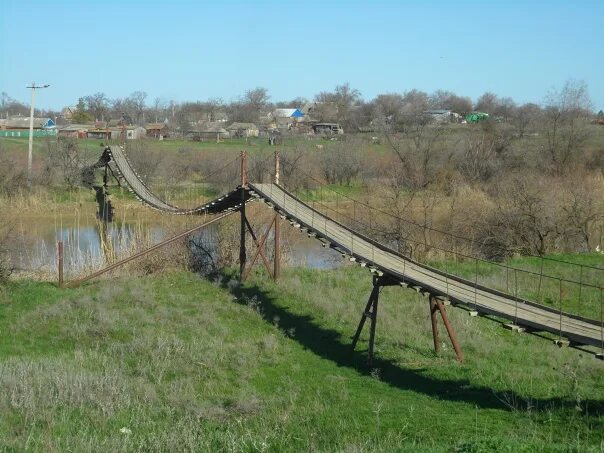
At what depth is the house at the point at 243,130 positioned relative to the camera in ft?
240

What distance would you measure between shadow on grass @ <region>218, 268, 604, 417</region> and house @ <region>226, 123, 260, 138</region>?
55.1m

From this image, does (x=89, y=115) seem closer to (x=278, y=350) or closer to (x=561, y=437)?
(x=278, y=350)

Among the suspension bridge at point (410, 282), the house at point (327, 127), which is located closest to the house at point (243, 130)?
the house at point (327, 127)

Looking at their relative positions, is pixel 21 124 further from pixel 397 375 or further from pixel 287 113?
pixel 397 375

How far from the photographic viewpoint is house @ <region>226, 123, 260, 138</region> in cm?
7306

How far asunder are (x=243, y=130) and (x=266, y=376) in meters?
63.7

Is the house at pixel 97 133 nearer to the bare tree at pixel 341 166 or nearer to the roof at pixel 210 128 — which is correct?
the roof at pixel 210 128

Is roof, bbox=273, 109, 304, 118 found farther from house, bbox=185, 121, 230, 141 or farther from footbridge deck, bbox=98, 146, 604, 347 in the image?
footbridge deck, bbox=98, 146, 604, 347

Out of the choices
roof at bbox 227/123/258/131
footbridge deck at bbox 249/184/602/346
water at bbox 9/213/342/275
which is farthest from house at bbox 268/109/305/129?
footbridge deck at bbox 249/184/602/346

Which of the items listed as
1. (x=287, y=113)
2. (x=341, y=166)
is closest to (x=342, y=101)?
(x=287, y=113)

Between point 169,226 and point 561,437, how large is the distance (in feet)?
53.8

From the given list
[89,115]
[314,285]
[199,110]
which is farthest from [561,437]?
[199,110]

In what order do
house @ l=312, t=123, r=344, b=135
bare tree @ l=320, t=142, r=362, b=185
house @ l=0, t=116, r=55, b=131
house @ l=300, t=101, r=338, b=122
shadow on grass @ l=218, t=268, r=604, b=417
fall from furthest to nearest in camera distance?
house @ l=300, t=101, r=338, b=122 < house @ l=312, t=123, r=344, b=135 < house @ l=0, t=116, r=55, b=131 < bare tree @ l=320, t=142, r=362, b=185 < shadow on grass @ l=218, t=268, r=604, b=417

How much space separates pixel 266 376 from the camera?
12.9 m
